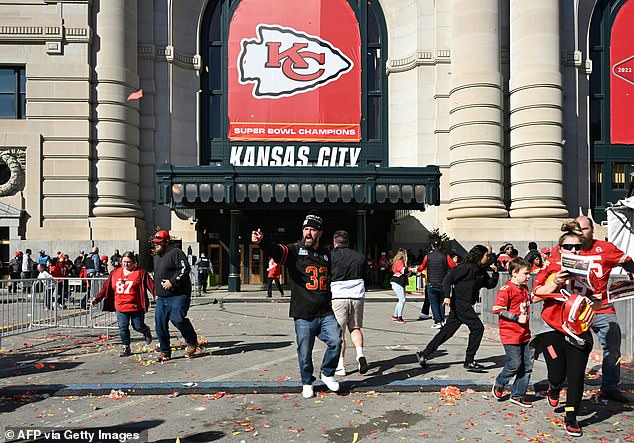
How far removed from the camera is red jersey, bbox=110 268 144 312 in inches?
336

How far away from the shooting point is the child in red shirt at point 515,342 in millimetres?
5781

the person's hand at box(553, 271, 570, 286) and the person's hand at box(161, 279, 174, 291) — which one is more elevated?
the person's hand at box(553, 271, 570, 286)

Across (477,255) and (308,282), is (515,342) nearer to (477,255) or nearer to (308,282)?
(477,255)

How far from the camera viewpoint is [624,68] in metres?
27.7

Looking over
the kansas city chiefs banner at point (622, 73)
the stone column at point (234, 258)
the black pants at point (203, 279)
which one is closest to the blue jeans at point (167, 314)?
the black pants at point (203, 279)

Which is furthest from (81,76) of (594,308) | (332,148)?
(594,308)

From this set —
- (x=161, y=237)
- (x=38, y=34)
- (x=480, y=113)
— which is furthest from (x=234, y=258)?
(x=161, y=237)

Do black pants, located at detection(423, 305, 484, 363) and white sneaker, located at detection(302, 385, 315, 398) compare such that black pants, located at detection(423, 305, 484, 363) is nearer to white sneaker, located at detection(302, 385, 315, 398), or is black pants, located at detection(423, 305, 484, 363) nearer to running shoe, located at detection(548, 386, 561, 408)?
running shoe, located at detection(548, 386, 561, 408)

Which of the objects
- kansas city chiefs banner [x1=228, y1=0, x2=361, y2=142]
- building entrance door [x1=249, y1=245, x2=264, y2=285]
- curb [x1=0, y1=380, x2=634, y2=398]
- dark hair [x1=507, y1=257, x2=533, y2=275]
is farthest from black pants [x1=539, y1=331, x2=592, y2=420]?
kansas city chiefs banner [x1=228, y1=0, x2=361, y2=142]

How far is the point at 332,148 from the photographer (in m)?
28.2

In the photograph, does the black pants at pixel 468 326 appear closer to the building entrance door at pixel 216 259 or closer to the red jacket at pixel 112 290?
the red jacket at pixel 112 290

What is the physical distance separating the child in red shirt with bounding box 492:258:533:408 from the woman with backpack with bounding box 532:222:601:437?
1.75 ft

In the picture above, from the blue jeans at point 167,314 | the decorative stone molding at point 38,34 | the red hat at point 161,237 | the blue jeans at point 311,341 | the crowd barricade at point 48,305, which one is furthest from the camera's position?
the decorative stone molding at point 38,34

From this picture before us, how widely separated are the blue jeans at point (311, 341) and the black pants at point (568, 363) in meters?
2.19
